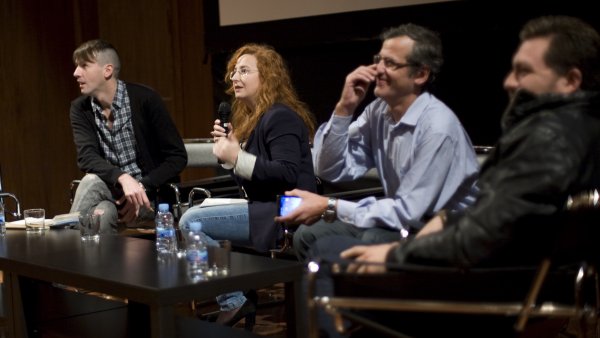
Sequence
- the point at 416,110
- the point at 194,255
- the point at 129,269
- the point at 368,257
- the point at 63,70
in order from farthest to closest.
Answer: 1. the point at 63,70
2. the point at 416,110
3. the point at 129,269
4. the point at 194,255
5. the point at 368,257

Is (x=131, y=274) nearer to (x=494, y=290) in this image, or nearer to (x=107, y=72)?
(x=494, y=290)

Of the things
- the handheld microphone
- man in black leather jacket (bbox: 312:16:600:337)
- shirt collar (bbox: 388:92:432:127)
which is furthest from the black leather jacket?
the handheld microphone

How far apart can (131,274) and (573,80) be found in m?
1.40

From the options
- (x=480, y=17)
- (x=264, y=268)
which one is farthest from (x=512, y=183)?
(x=480, y=17)

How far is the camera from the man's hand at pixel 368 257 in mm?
1964

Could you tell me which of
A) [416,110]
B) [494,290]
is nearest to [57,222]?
[416,110]

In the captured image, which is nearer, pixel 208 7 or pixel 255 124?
pixel 255 124

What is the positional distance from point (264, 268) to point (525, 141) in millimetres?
1096

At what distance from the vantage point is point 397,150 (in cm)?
300

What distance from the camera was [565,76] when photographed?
6.48 feet

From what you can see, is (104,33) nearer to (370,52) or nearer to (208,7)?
(208,7)

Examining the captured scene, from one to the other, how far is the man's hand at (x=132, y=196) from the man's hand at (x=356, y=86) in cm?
148

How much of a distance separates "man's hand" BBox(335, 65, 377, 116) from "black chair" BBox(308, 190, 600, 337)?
1.22 meters

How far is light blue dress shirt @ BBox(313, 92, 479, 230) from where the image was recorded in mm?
2770
